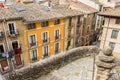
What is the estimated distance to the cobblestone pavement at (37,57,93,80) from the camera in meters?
7.42

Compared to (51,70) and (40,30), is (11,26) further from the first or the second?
(51,70)

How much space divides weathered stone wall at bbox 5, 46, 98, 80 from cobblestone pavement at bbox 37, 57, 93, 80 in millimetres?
321

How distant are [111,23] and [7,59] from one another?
16299 millimetres

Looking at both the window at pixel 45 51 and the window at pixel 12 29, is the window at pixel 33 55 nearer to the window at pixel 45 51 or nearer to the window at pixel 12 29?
the window at pixel 45 51

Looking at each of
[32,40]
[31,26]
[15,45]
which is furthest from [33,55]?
[31,26]

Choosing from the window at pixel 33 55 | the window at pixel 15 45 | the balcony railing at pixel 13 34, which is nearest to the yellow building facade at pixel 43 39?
the window at pixel 33 55

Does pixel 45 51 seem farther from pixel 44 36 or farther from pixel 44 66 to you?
pixel 44 66

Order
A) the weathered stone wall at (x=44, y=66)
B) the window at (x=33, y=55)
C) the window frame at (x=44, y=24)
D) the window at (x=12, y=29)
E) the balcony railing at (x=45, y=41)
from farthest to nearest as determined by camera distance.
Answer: the balcony railing at (x=45, y=41) → the window at (x=33, y=55) → the window frame at (x=44, y=24) → the window at (x=12, y=29) → the weathered stone wall at (x=44, y=66)

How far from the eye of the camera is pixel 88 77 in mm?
7562

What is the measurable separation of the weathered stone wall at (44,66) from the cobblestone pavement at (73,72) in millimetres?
321

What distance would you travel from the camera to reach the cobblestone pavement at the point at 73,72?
7418 millimetres

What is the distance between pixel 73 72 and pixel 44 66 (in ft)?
6.29

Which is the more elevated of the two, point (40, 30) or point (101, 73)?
point (101, 73)

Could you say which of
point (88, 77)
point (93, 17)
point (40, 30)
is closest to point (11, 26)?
point (40, 30)
